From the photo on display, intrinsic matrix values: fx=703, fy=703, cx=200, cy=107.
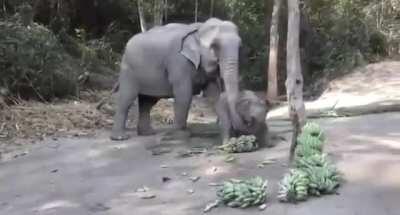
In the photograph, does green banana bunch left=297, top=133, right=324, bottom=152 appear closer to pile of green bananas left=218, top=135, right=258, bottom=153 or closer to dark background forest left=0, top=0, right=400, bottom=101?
pile of green bananas left=218, top=135, right=258, bottom=153

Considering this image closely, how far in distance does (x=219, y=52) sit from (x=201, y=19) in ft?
39.2

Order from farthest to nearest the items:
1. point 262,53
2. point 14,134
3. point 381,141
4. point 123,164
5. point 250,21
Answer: point 250,21, point 262,53, point 14,134, point 123,164, point 381,141

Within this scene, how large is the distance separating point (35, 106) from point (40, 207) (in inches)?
217

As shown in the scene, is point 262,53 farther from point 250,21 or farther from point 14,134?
point 14,134

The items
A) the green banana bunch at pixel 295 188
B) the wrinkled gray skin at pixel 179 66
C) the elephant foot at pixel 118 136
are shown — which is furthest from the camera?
the elephant foot at pixel 118 136

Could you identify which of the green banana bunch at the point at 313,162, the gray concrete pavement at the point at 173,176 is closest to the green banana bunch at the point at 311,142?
the green banana bunch at the point at 313,162

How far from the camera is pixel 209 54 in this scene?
27.8 ft

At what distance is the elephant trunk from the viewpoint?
26.3 feet

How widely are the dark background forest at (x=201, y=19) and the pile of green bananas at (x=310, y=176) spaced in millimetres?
7671

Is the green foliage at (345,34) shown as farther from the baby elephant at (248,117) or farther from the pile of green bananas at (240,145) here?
the pile of green bananas at (240,145)

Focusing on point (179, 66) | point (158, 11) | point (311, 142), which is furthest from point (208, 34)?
point (158, 11)

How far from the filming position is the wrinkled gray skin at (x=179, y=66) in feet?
27.1

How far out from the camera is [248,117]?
798 cm

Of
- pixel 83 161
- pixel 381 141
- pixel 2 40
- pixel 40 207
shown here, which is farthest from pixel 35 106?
pixel 381 141
